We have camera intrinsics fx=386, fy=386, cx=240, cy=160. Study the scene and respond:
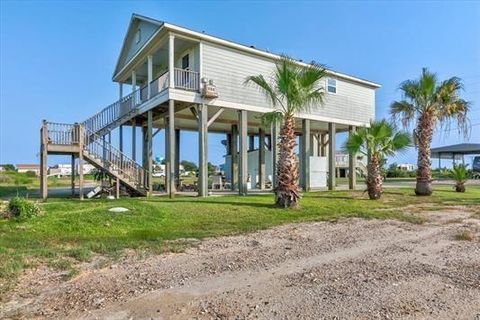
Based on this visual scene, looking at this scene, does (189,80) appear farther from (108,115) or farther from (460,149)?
(460,149)

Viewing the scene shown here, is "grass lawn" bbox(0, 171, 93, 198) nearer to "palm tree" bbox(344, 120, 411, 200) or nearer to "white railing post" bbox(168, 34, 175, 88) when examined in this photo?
"white railing post" bbox(168, 34, 175, 88)

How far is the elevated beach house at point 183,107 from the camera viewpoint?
15.1m

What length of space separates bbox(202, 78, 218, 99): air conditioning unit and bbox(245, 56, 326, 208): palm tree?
377 centimetres

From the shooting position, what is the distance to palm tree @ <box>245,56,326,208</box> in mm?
11672

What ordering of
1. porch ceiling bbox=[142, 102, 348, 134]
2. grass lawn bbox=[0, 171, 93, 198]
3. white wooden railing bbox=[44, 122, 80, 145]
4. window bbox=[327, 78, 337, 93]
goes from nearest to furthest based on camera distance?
white wooden railing bbox=[44, 122, 80, 145] → porch ceiling bbox=[142, 102, 348, 134] → grass lawn bbox=[0, 171, 93, 198] → window bbox=[327, 78, 337, 93]

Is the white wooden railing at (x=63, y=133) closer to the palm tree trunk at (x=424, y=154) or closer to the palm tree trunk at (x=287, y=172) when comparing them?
the palm tree trunk at (x=287, y=172)

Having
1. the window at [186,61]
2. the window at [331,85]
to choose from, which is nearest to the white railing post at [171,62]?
the window at [186,61]

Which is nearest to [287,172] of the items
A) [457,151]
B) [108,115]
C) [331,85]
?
[331,85]

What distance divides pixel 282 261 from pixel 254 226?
3148 mm

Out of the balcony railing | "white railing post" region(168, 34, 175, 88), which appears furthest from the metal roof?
"white railing post" region(168, 34, 175, 88)

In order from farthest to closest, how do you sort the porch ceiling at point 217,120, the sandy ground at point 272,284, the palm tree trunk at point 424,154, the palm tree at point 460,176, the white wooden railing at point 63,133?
the palm tree at point 460,176 < the porch ceiling at point 217,120 < the palm tree trunk at point 424,154 < the white wooden railing at point 63,133 < the sandy ground at point 272,284

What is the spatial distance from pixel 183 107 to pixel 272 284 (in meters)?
13.1

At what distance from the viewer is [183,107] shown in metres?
16.9

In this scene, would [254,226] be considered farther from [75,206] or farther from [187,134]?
[187,134]
